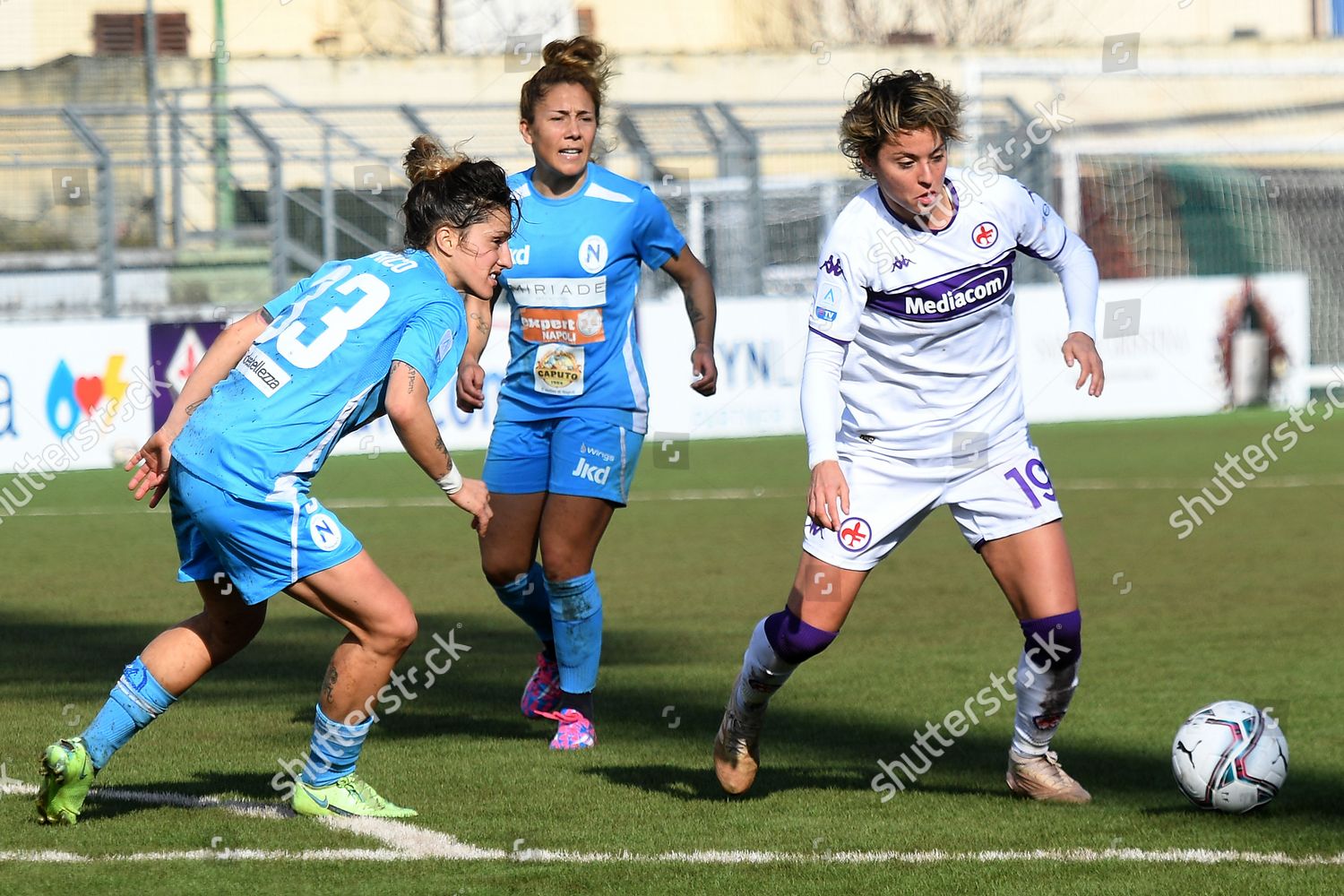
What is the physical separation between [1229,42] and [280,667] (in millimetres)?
28082

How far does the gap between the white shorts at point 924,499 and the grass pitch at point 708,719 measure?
2.28 feet

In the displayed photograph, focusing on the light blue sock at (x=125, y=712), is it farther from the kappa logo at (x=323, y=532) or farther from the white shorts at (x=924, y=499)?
the white shorts at (x=924, y=499)

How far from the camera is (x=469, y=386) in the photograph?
18.7 ft

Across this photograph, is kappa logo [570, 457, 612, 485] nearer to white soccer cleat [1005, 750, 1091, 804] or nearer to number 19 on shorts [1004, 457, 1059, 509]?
number 19 on shorts [1004, 457, 1059, 509]

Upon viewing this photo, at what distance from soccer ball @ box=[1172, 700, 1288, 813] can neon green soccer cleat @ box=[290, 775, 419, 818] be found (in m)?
2.03

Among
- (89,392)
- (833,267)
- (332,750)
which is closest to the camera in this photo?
(332,750)

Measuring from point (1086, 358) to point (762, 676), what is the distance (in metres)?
1.20

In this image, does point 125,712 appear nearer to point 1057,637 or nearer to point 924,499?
point 924,499

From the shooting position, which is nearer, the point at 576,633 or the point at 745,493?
the point at 576,633

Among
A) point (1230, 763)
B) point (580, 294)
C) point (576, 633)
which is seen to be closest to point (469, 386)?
point (580, 294)

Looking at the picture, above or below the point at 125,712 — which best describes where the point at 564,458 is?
above

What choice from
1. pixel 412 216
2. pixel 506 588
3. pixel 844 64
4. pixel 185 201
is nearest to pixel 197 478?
pixel 412 216

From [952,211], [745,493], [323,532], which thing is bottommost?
[745,493]

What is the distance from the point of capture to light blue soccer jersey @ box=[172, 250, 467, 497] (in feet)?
14.7
